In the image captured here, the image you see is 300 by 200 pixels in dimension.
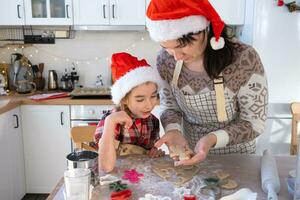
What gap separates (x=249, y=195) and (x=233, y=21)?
A: 5.79ft

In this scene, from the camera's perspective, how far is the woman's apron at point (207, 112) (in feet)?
3.75

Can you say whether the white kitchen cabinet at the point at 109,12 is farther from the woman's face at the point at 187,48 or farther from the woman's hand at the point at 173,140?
the woman's hand at the point at 173,140

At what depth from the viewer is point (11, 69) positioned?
8.66 ft

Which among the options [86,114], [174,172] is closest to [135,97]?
[174,172]

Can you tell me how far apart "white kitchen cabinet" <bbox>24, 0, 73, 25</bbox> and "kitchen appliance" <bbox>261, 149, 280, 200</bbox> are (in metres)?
1.84

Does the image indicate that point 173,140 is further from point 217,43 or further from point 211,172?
point 217,43

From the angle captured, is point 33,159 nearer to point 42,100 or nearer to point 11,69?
point 42,100

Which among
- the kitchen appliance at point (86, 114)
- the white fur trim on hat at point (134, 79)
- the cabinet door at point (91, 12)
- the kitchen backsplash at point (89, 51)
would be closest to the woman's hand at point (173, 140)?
the white fur trim on hat at point (134, 79)

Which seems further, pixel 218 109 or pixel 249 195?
pixel 218 109

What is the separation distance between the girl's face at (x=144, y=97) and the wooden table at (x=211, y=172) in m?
0.18

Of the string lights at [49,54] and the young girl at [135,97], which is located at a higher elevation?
the string lights at [49,54]

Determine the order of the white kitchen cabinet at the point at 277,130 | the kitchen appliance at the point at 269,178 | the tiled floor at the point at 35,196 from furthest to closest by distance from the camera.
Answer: the tiled floor at the point at 35,196 → the white kitchen cabinet at the point at 277,130 → the kitchen appliance at the point at 269,178

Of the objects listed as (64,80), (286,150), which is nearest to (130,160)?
(286,150)

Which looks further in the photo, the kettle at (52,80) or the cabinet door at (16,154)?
the kettle at (52,80)
